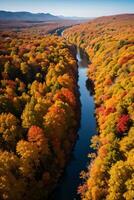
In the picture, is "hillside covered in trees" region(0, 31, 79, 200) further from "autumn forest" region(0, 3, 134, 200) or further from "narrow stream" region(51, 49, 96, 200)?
"narrow stream" region(51, 49, 96, 200)

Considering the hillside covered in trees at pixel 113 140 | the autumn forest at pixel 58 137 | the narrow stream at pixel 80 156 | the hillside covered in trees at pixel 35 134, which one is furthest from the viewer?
the narrow stream at pixel 80 156

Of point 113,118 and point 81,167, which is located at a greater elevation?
point 113,118

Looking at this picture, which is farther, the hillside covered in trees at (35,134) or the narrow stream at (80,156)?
the narrow stream at (80,156)

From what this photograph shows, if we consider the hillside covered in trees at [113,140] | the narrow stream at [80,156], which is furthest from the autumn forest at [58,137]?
the narrow stream at [80,156]

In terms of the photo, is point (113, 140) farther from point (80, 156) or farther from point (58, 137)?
point (58, 137)

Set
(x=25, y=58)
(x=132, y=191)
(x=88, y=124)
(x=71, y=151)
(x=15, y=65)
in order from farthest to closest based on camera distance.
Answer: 1. (x=25, y=58)
2. (x=15, y=65)
3. (x=88, y=124)
4. (x=71, y=151)
5. (x=132, y=191)

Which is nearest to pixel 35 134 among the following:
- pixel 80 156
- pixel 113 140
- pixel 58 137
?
pixel 58 137

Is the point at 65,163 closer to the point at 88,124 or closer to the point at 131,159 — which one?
the point at 131,159

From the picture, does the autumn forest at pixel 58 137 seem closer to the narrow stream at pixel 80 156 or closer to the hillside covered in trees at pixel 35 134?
the hillside covered in trees at pixel 35 134

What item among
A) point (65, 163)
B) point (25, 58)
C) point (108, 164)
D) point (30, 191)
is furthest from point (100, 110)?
point (25, 58)
